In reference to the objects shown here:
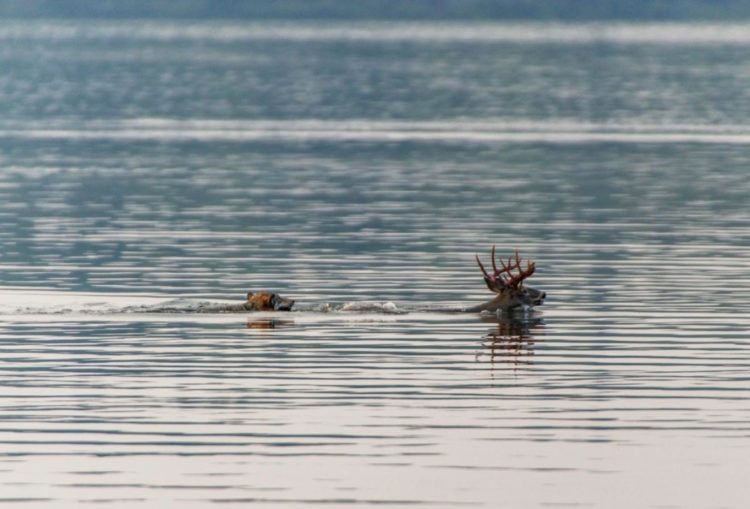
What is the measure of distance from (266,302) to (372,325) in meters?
1.53

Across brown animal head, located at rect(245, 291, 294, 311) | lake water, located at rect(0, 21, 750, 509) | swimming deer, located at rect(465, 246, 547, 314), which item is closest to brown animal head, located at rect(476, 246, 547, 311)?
swimming deer, located at rect(465, 246, 547, 314)

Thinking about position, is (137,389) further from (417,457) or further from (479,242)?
(479,242)

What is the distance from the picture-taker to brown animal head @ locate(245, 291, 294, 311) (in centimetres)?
2769

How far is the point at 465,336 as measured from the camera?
2622 cm

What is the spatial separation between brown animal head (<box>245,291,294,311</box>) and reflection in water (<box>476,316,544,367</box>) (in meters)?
2.52

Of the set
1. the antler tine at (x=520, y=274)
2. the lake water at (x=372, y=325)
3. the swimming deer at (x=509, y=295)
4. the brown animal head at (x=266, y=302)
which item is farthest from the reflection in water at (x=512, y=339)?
the brown animal head at (x=266, y=302)

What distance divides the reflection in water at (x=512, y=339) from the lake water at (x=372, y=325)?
7cm

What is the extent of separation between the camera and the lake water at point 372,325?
18484mm

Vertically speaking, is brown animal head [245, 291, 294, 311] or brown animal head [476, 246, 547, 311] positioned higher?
brown animal head [476, 246, 547, 311]

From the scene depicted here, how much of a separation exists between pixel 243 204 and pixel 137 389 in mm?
24090

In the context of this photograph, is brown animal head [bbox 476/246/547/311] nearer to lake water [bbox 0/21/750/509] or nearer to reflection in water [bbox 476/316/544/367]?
reflection in water [bbox 476/316/544/367]

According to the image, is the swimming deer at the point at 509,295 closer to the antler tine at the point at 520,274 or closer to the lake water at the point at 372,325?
the antler tine at the point at 520,274

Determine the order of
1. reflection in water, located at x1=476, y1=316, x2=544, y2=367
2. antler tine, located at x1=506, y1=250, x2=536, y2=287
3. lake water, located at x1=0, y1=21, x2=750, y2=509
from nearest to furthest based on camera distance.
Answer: lake water, located at x1=0, y1=21, x2=750, y2=509 → reflection in water, located at x1=476, y1=316, x2=544, y2=367 → antler tine, located at x1=506, y1=250, x2=536, y2=287

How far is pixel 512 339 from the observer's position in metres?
26.1
